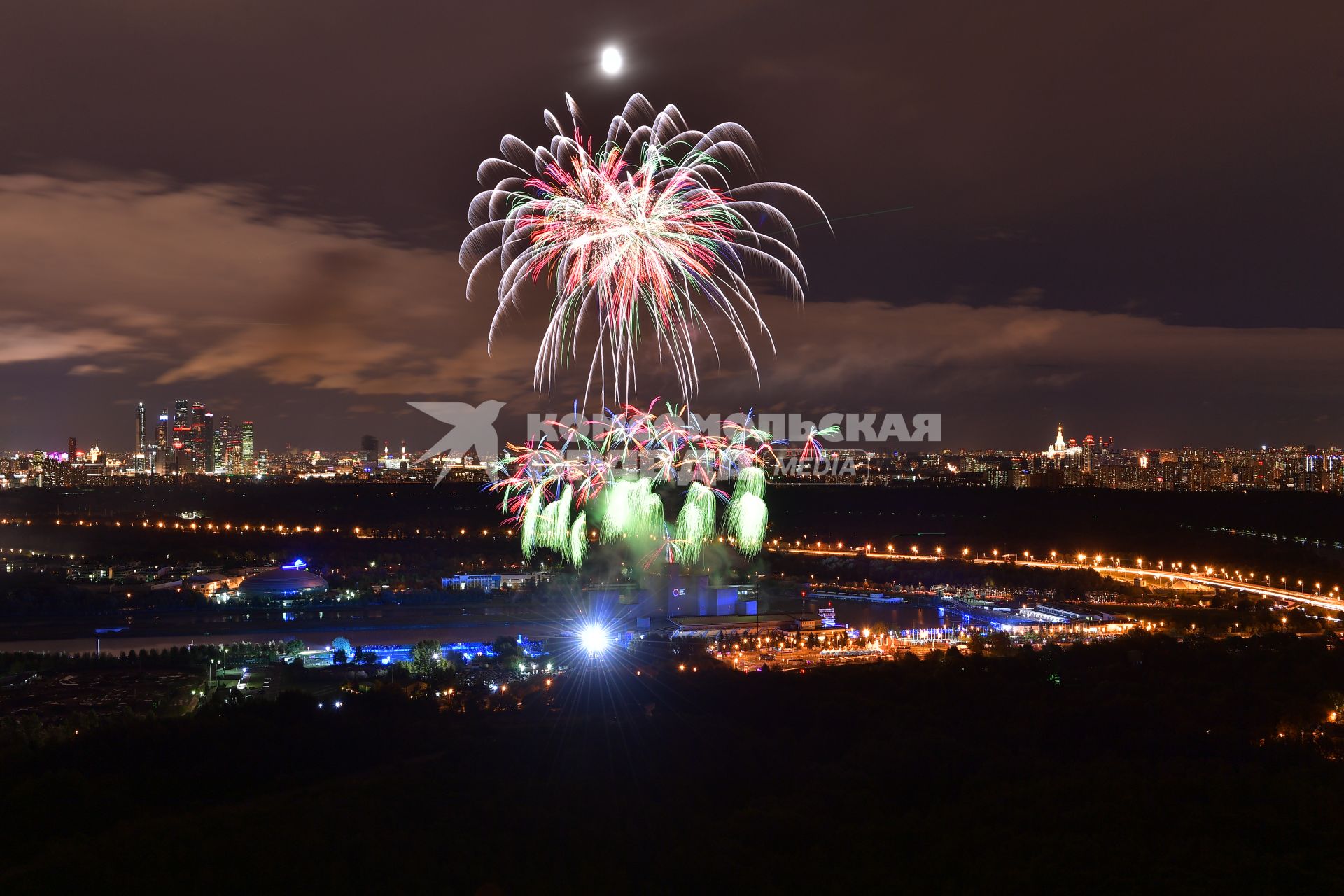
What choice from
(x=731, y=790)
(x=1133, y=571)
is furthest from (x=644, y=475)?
(x=1133, y=571)

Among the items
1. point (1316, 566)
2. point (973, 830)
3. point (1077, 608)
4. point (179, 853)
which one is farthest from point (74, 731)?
point (1316, 566)

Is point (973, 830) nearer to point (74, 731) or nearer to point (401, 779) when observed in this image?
point (401, 779)

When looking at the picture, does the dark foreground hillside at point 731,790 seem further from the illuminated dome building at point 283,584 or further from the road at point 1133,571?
the illuminated dome building at point 283,584

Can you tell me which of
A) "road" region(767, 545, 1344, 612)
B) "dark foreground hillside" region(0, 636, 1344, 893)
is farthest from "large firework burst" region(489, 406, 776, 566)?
"road" region(767, 545, 1344, 612)

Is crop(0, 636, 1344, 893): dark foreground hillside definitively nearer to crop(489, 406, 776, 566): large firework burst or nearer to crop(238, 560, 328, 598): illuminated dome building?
crop(489, 406, 776, 566): large firework burst

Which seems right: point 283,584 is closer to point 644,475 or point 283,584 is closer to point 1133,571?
point 644,475

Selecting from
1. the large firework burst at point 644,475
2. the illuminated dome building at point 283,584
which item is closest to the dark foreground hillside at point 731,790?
the large firework burst at point 644,475
